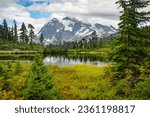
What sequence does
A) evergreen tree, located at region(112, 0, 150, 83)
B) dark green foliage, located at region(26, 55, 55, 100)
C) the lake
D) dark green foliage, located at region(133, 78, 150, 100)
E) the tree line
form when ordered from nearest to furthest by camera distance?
dark green foliage, located at region(26, 55, 55, 100) → dark green foliage, located at region(133, 78, 150, 100) → evergreen tree, located at region(112, 0, 150, 83) → the lake → the tree line

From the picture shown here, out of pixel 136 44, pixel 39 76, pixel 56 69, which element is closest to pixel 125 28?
pixel 136 44

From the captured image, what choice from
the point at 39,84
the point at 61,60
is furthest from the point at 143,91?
the point at 61,60

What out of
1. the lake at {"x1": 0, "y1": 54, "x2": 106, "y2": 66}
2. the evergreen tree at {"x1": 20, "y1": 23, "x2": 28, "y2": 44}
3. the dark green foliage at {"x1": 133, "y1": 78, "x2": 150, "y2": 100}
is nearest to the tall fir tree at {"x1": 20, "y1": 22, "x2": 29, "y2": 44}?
the evergreen tree at {"x1": 20, "y1": 23, "x2": 28, "y2": 44}

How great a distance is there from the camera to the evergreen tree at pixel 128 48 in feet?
72.3

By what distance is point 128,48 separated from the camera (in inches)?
854

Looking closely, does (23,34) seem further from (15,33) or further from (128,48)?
(128,48)

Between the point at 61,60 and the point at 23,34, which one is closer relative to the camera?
the point at 61,60

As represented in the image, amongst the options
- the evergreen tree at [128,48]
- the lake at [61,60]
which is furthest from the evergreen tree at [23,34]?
the evergreen tree at [128,48]

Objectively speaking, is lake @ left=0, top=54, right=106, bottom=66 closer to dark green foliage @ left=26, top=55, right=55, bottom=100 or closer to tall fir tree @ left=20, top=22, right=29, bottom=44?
dark green foliage @ left=26, top=55, right=55, bottom=100

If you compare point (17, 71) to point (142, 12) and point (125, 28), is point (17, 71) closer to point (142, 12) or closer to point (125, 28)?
point (125, 28)

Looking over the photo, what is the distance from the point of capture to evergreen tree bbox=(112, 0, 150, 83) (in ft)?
72.3

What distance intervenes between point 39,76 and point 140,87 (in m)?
5.85

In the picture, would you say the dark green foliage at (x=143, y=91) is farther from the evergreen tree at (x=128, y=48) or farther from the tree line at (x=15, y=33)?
the tree line at (x=15, y=33)

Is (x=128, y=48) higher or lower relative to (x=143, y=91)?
higher
